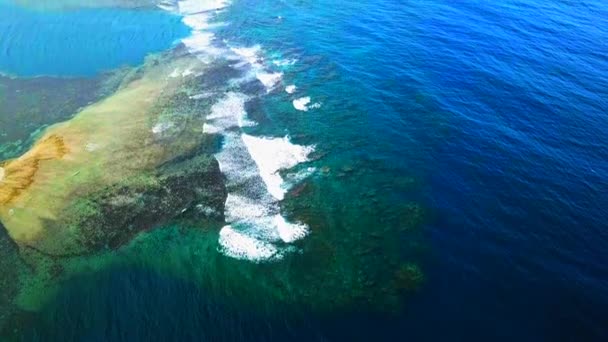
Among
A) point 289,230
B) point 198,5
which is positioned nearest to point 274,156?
point 289,230

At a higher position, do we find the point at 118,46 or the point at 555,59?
the point at 555,59

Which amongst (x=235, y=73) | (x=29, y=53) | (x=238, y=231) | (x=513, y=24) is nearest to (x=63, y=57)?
(x=29, y=53)

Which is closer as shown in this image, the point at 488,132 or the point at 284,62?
the point at 488,132

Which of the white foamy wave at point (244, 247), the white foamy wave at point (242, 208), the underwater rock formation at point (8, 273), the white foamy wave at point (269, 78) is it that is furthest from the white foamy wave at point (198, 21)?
the white foamy wave at point (244, 247)

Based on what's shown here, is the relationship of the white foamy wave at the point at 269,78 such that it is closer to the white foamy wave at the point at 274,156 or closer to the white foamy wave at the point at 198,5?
the white foamy wave at the point at 274,156

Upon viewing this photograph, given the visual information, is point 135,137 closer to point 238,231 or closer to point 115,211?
point 115,211

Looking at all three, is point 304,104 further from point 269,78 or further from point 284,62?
point 284,62
